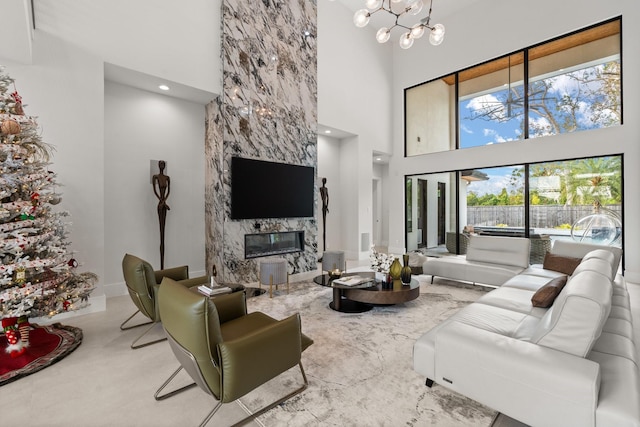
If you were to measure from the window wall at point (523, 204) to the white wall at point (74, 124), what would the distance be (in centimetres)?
746

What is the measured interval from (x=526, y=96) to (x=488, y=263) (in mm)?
4294

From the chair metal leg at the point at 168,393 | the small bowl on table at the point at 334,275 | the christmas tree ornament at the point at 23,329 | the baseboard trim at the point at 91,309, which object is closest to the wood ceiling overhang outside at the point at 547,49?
the small bowl on table at the point at 334,275

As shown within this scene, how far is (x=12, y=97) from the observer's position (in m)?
2.69

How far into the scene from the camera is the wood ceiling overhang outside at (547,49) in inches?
230

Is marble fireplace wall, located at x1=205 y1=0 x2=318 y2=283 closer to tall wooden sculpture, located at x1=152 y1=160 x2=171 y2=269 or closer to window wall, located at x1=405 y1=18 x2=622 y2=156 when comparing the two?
tall wooden sculpture, located at x1=152 y1=160 x2=171 y2=269

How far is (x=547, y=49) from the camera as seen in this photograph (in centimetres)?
649

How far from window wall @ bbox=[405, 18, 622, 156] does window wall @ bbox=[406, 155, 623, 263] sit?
0.81 meters

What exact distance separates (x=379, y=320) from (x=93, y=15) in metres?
5.41

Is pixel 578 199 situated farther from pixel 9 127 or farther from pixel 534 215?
pixel 9 127

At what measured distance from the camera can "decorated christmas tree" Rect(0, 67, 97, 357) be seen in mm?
2551

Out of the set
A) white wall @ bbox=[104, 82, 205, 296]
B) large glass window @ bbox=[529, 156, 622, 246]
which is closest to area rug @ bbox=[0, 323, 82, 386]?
white wall @ bbox=[104, 82, 205, 296]

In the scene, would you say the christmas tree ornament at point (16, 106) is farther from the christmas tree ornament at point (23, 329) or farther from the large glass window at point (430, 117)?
the large glass window at point (430, 117)

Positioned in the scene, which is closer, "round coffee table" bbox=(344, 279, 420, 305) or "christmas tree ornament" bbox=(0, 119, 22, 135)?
→ "christmas tree ornament" bbox=(0, 119, 22, 135)

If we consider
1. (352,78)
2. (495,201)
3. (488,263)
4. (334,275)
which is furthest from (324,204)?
(495,201)
